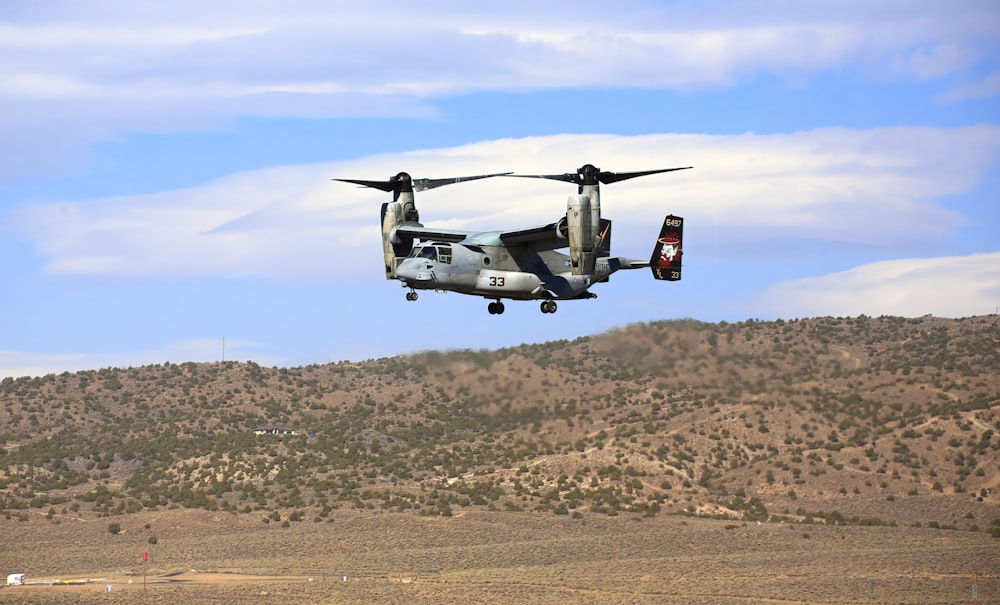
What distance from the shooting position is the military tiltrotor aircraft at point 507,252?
54.9m

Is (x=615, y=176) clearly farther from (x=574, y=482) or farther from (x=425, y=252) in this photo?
(x=574, y=482)

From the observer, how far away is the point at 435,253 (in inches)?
2287

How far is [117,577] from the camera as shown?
70.8 metres

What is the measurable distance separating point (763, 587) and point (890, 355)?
48.1m

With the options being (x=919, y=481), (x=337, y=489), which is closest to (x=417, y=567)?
(x=337, y=489)

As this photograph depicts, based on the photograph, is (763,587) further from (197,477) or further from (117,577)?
(197,477)

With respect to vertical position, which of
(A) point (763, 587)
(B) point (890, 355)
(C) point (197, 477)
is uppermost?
(B) point (890, 355)

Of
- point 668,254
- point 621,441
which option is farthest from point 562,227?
point 621,441

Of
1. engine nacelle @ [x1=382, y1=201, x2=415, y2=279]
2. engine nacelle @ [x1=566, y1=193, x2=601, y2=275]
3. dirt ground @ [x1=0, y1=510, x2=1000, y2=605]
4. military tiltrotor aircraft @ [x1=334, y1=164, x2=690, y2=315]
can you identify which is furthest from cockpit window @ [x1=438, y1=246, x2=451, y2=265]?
dirt ground @ [x1=0, y1=510, x2=1000, y2=605]

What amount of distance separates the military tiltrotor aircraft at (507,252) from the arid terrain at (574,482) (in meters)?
10.9

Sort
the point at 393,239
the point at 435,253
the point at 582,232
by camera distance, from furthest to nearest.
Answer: the point at 393,239 → the point at 435,253 → the point at 582,232

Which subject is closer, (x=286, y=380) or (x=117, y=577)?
(x=117, y=577)

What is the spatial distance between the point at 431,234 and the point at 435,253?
324cm

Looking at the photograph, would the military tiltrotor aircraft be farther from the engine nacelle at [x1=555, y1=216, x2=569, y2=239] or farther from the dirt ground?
the dirt ground
